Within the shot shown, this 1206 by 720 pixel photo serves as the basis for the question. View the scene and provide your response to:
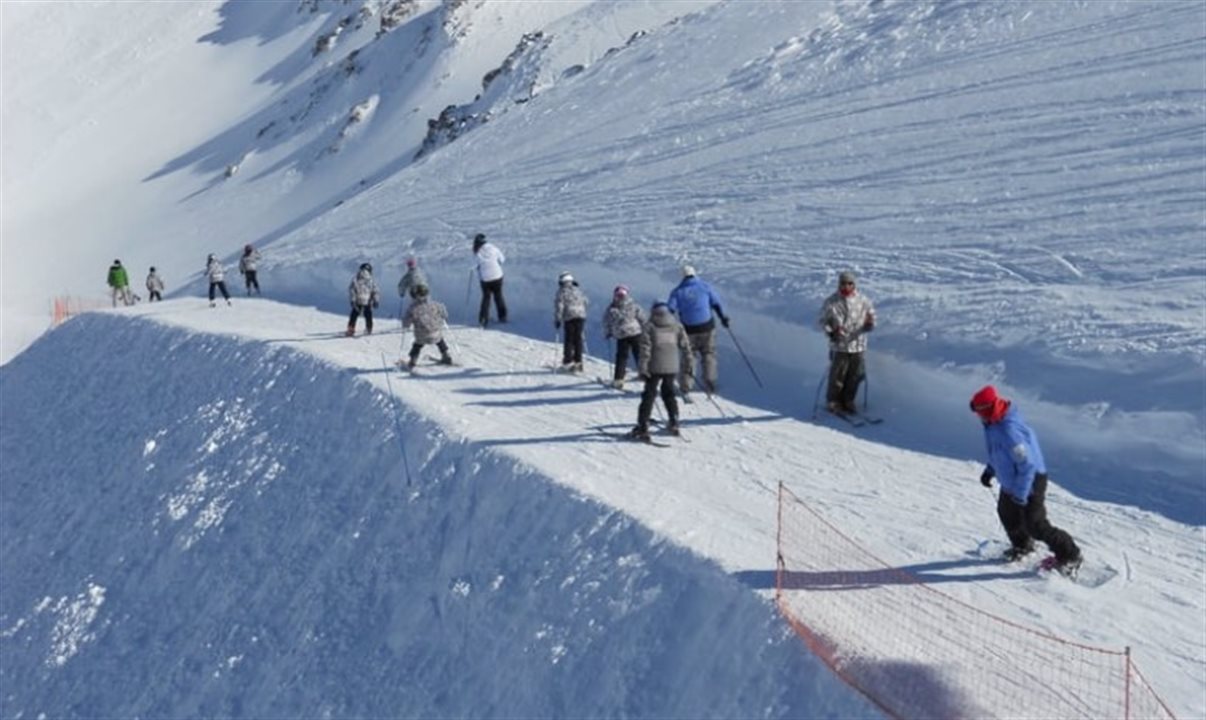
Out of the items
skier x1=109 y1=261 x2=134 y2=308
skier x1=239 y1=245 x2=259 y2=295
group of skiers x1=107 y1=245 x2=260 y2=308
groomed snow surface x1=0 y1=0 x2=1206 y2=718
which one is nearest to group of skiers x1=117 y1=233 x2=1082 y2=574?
groomed snow surface x1=0 y1=0 x2=1206 y2=718

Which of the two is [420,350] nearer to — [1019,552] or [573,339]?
[573,339]

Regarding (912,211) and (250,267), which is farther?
(250,267)

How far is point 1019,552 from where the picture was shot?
9922 millimetres

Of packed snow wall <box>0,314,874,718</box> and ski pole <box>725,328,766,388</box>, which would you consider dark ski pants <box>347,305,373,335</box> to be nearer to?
packed snow wall <box>0,314,874,718</box>

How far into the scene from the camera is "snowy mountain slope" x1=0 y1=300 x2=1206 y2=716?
9.56 m

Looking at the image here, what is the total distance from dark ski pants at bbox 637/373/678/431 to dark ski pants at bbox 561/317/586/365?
3387 mm

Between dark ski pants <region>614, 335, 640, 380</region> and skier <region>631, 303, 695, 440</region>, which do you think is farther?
dark ski pants <region>614, 335, 640, 380</region>

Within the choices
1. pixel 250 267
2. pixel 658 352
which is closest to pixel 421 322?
pixel 658 352

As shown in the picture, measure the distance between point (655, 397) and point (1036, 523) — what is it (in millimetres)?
5008

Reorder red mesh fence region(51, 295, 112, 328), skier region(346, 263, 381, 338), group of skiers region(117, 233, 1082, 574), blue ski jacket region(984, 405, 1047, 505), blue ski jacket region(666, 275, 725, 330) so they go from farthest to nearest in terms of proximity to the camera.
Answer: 1. red mesh fence region(51, 295, 112, 328)
2. skier region(346, 263, 381, 338)
3. blue ski jacket region(666, 275, 725, 330)
4. group of skiers region(117, 233, 1082, 574)
5. blue ski jacket region(984, 405, 1047, 505)

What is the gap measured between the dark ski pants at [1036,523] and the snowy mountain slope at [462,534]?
0.33m

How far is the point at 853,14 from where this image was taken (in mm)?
31875

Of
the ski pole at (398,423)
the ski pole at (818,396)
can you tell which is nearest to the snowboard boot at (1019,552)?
the ski pole at (818,396)

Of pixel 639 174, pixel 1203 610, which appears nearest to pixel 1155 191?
pixel 1203 610
